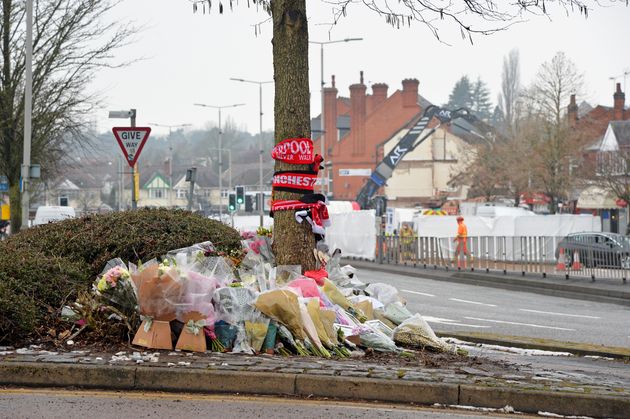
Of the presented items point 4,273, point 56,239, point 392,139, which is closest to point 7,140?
point 56,239

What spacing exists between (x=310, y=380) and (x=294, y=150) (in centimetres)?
361

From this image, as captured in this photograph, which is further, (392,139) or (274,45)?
(392,139)

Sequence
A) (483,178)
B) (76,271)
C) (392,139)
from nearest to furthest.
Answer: (76,271)
(483,178)
(392,139)

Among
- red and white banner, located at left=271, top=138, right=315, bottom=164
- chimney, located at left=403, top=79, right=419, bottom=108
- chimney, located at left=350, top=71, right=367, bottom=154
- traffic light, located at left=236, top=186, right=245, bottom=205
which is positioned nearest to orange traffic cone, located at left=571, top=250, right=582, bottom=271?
red and white banner, located at left=271, top=138, right=315, bottom=164

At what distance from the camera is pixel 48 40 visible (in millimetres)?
30047

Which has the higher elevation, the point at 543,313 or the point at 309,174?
the point at 309,174

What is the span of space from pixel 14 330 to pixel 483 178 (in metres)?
54.8

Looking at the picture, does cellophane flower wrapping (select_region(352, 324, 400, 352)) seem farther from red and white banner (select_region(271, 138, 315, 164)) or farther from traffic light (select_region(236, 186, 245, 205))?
traffic light (select_region(236, 186, 245, 205))

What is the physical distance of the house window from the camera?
124m

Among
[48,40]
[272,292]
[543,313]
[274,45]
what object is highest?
[48,40]

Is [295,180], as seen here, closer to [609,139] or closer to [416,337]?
[416,337]

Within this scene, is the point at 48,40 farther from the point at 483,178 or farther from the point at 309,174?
the point at 483,178

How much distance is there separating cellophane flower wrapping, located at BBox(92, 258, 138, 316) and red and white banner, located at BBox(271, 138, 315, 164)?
2.47 meters

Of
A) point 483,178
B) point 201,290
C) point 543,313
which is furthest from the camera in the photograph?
point 483,178
